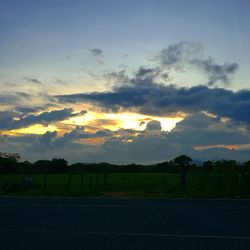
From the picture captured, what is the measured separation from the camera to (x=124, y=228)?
42.4 feet

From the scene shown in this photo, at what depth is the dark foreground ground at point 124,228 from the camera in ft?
34.4

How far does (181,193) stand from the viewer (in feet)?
88.8

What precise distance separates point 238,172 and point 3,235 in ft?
61.7

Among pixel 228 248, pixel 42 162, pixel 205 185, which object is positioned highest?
pixel 42 162

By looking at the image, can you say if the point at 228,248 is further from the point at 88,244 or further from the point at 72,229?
the point at 72,229

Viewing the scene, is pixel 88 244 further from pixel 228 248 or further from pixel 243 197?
pixel 243 197

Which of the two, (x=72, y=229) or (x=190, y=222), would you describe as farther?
(x=190, y=222)

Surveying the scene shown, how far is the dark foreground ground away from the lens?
10500 mm

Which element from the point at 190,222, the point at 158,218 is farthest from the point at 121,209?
the point at 190,222

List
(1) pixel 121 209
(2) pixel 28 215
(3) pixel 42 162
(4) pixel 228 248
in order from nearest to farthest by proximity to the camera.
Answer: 1. (4) pixel 228 248
2. (2) pixel 28 215
3. (1) pixel 121 209
4. (3) pixel 42 162

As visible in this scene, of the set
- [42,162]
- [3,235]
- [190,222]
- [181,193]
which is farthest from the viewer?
[42,162]

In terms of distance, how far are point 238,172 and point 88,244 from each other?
62.4 feet

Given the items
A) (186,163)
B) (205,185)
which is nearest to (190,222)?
(205,185)

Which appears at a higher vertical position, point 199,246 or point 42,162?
point 42,162
